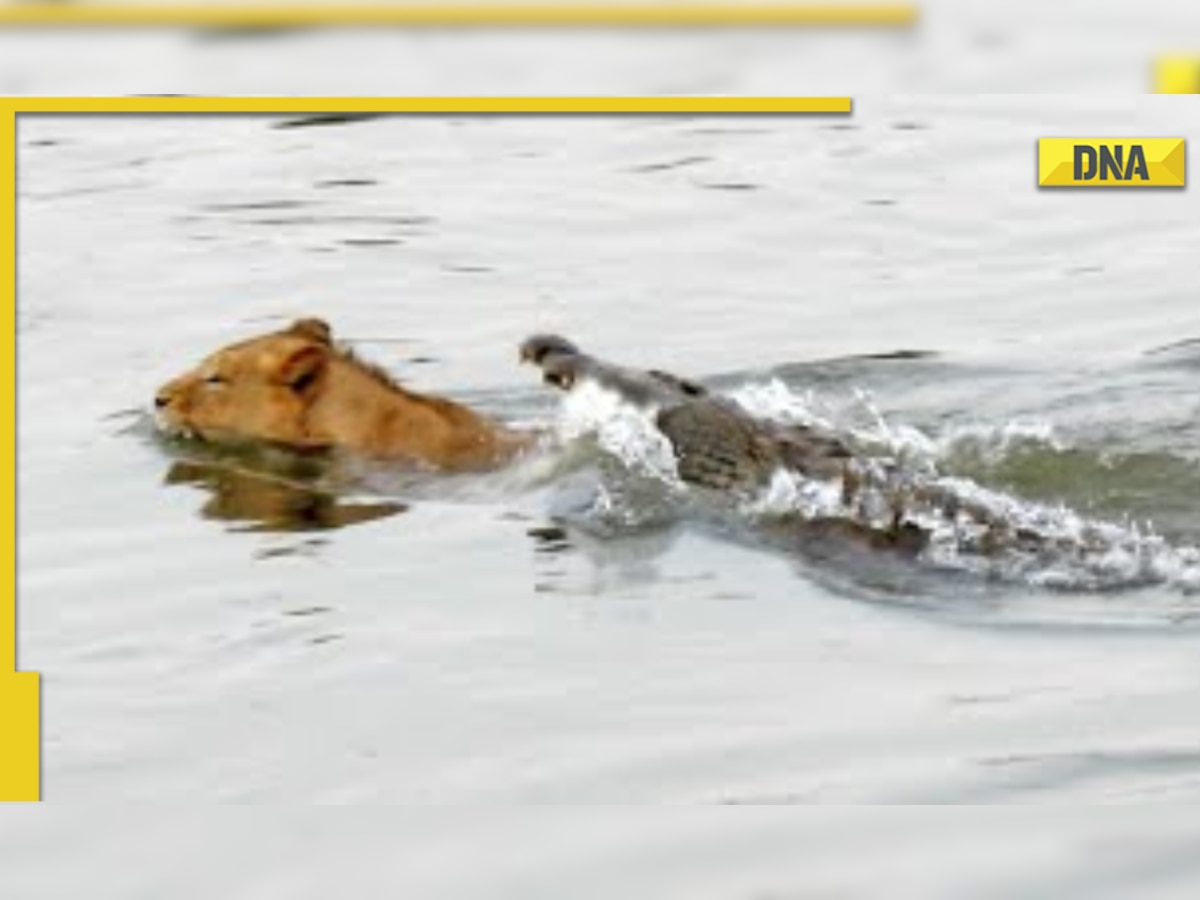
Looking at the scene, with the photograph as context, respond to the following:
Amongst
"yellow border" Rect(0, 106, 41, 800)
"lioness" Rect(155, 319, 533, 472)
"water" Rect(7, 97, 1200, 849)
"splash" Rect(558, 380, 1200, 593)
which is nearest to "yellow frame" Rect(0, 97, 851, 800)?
"yellow border" Rect(0, 106, 41, 800)

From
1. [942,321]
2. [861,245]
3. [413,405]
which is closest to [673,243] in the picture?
[861,245]

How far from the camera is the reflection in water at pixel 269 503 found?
9.78 meters

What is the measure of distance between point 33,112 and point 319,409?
163 inches

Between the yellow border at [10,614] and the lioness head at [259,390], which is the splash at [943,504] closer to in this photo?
the lioness head at [259,390]

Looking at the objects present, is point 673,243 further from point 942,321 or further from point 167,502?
point 167,502

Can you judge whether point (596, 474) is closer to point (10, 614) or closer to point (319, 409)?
point (319, 409)

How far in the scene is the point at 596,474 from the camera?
391 inches

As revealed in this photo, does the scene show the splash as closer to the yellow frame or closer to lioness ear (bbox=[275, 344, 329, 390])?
lioness ear (bbox=[275, 344, 329, 390])

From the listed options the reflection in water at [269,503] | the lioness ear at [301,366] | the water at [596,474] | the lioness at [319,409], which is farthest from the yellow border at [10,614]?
the lioness ear at [301,366]

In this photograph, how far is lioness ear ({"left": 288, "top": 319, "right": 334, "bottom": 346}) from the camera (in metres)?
10.7

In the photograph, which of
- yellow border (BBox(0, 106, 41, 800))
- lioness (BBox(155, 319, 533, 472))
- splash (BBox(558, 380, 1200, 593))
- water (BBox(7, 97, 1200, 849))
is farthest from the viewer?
lioness (BBox(155, 319, 533, 472))

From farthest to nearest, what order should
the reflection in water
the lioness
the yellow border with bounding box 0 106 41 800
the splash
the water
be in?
the lioness → the reflection in water → the splash → the water → the yellow border with bounding box 0 106 41 800

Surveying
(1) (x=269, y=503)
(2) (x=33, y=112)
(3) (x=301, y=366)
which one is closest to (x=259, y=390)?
(3) (x=301, y=366)

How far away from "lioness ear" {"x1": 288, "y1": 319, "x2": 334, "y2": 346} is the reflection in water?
50cm
